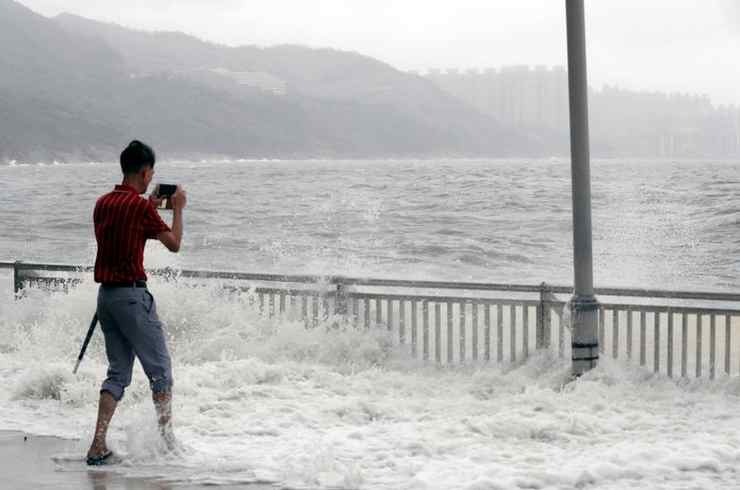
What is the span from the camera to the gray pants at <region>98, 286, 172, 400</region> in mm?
6965

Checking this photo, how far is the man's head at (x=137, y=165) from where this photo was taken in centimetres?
702

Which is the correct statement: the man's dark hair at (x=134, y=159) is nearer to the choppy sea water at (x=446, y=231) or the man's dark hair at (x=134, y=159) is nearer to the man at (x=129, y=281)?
the man at (x=129, y=281)

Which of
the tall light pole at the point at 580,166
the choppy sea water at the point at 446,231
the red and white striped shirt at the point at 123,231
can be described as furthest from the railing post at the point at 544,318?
the choppy sea water at the point at 446,231

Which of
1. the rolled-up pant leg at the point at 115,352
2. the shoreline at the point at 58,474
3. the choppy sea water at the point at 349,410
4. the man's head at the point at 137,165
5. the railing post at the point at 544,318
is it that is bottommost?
the choppy sea water at the point at 349,410

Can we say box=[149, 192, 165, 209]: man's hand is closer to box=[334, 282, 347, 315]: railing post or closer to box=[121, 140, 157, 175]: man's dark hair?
box=[121, 140, 157, 175]: man's dark hair

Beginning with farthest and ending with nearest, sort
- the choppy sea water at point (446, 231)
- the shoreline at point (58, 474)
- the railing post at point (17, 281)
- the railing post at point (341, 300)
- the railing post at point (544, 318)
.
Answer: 1. the choppy sea water at point (446, 231)
2. the railing post at point (17, 281)
3. the railing post at point (341, 300)
4. the railing post at point (544, 318)
5. the shoreline at point (58, 474)

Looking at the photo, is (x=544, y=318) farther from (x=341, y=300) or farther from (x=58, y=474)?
(x=58, y=474)

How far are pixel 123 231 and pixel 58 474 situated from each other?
151 cm

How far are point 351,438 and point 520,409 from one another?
1.56m

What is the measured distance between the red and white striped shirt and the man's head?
0.36ft

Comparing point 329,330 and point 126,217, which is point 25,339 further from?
point 126,217

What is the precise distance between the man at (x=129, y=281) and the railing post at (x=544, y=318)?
14.5 ft

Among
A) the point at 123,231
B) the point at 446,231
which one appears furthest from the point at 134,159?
the point at 446,231

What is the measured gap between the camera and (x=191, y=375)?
10.0m
